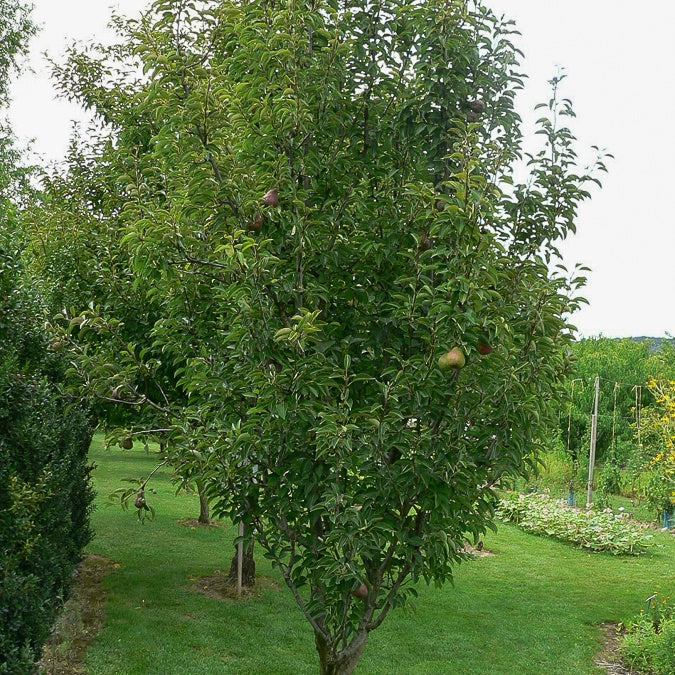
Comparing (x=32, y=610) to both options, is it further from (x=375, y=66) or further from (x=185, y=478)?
(x=375, y=66)

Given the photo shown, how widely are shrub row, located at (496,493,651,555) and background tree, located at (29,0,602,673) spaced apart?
7658 mm

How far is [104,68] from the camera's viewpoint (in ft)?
25.8

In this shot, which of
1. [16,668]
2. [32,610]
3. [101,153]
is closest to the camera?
[16,668]

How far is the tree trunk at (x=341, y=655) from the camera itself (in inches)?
143

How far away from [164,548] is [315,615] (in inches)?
267

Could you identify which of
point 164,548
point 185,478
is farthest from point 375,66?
point 164,548

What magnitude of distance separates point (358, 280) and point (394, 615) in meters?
4.95

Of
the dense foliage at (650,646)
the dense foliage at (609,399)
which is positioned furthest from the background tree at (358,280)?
the dense foliage at (609,399)

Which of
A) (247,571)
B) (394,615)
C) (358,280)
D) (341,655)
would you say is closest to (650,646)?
(394,615)

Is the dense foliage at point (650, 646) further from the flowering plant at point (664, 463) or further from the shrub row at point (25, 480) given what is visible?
the shrub row at point (25, 480)

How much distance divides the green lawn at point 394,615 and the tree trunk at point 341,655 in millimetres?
2160

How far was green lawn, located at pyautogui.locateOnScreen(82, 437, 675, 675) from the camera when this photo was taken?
597 cm

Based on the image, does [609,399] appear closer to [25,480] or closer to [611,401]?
[611,401]

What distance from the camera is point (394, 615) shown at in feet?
24.3
